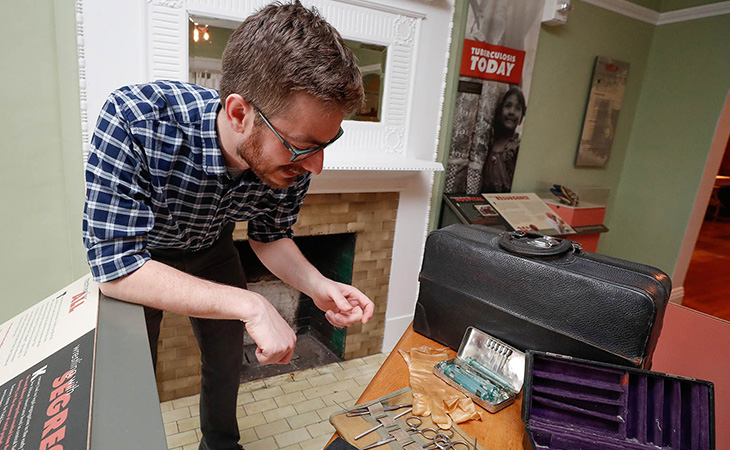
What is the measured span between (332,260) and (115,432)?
230 centimetres

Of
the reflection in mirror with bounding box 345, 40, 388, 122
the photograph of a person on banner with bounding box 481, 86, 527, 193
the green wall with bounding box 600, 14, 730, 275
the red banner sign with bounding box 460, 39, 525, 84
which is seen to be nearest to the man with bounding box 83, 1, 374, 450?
the reflection in mirror with bounding box 345, 40, 388, 122

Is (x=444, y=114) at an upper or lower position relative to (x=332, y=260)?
upper

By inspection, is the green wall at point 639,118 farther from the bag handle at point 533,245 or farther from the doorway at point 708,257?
the bag handle at point 533,245

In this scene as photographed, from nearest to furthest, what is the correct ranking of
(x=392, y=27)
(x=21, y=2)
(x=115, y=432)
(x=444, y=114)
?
1. (x=115, y=432)
2. (x=21, y=2)
3. (x=392, y=27)
4. (x=444, y=114)

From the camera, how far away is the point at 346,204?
2.44m

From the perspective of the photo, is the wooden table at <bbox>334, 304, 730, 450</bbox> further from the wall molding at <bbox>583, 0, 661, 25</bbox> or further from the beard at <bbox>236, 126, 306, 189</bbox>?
the wall molding at <bbox>583, 0, 661, 25</bbox>

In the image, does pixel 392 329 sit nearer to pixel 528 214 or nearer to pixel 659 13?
pixel 528 214

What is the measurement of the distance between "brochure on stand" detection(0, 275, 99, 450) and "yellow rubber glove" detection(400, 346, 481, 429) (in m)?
0.69

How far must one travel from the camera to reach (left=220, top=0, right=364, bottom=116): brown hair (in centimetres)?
85

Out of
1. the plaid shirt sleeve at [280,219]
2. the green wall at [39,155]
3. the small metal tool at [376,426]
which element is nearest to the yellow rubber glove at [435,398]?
the small metal tool at [376,426]

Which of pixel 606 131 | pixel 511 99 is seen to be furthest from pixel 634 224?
pixel 511 99

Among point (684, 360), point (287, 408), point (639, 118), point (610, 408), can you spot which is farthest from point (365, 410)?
point (639, 118)

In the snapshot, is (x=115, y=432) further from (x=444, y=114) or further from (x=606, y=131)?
(x=606, y=131)

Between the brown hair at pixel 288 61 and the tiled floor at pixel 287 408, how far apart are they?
146cm
